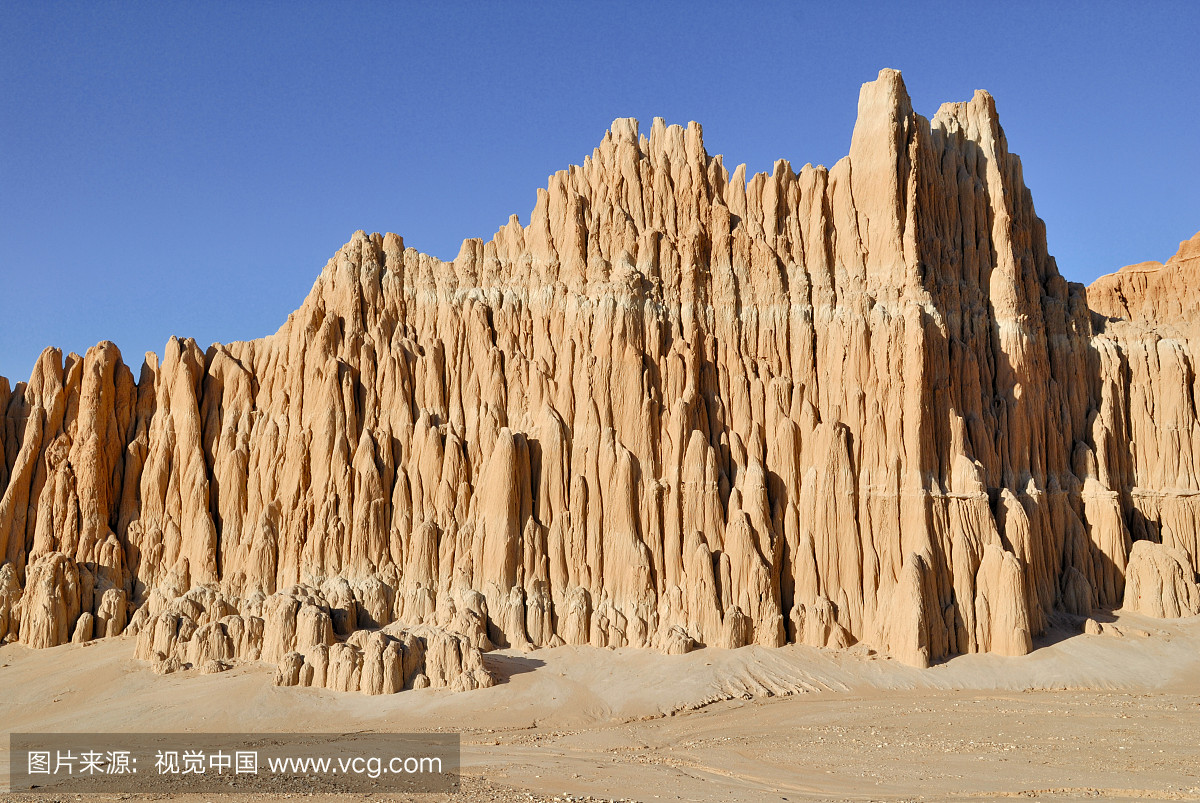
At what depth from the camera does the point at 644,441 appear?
38188 millimetres

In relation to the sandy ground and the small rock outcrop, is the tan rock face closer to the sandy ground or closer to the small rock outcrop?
the small rock outcrop

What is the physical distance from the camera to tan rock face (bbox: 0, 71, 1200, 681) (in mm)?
35812

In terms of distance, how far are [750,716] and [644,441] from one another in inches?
487

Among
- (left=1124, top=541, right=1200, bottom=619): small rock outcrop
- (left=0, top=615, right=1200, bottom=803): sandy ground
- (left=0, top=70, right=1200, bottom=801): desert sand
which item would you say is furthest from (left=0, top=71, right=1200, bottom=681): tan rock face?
(left=0, top=615, right=1200, bottom=803): sandy ground

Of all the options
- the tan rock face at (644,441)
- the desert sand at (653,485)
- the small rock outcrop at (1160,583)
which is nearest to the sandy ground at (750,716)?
the desert sand at (653,485)

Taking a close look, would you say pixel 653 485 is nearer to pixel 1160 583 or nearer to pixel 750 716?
pixel 750 716

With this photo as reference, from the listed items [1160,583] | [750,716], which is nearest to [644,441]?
[750,716]

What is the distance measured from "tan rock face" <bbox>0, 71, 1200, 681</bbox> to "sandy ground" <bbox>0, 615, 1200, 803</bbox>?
1.56m

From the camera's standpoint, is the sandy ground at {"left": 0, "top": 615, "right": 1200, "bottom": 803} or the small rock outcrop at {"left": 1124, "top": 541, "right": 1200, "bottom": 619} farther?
the small rock outcrop at {"left": 1124, "top": 541, "right": 1200, "bottom": 619}

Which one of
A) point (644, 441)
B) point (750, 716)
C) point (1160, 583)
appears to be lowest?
point (750, 716)

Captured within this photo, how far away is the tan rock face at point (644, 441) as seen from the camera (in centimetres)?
3581

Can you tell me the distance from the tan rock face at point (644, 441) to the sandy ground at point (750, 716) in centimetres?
156

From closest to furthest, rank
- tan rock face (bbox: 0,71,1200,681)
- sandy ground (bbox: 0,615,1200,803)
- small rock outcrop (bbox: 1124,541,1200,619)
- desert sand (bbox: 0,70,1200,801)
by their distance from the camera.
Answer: sandy ground (bbox: 0,615,1200,803), desert sand (bbox: 0,70,1200,801), tan rock face (bbox: 0,71,1200,681), small rock outcrop (bbox: 1124,541,1200,619)

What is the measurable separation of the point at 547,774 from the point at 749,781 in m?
4.99
